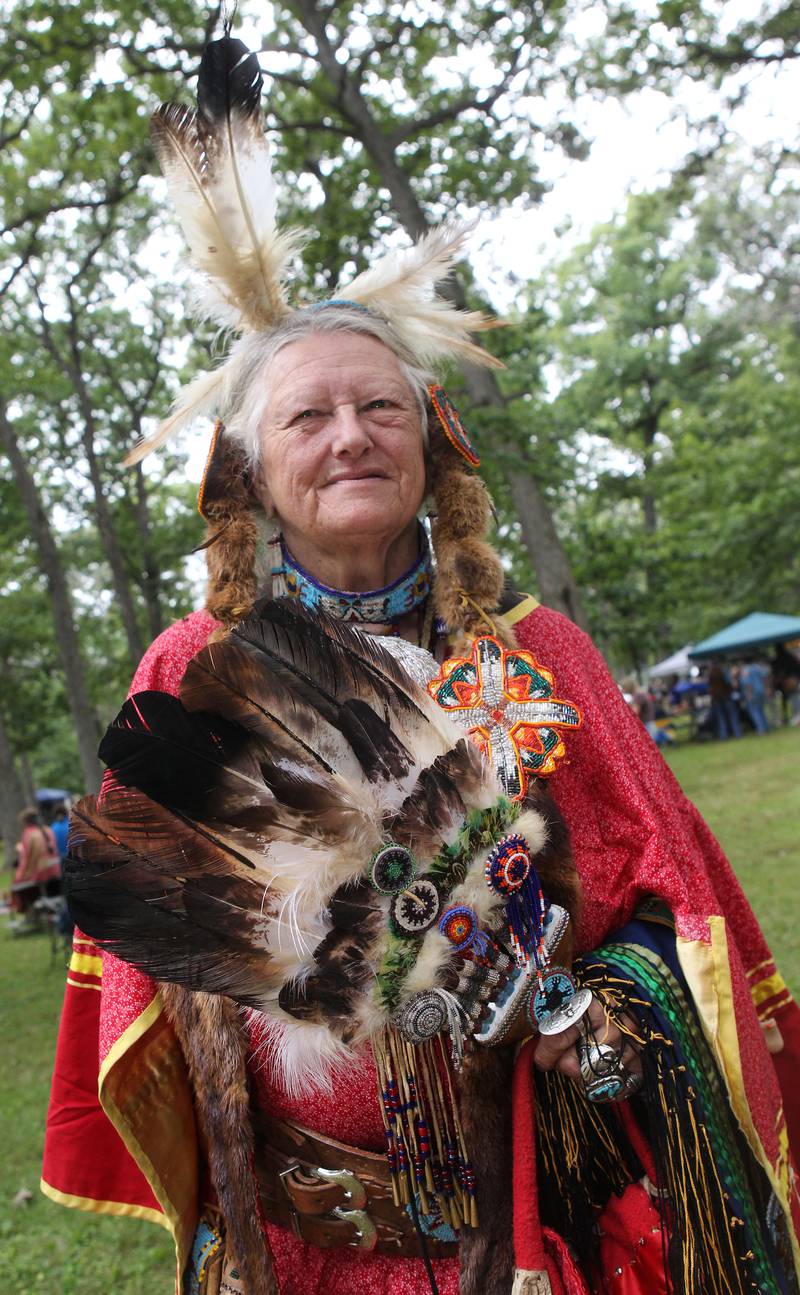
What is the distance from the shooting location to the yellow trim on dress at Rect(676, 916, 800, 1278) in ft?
4.81

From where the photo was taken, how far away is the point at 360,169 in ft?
28.0

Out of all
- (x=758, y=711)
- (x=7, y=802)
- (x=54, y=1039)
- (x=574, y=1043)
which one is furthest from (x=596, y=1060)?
(x=758, y=711)

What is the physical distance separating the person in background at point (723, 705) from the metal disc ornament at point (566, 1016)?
56.8 feet

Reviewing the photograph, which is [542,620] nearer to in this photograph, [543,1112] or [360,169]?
[543,1112]

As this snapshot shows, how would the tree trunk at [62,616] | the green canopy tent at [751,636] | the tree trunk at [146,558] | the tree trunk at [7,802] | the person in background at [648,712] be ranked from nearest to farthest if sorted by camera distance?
the tree trunk at [62,616] < the tree trunk at [146,558] < the tree trunk at [7,802] < the green canopy tent at [751,636] < the person in background at [648,712]

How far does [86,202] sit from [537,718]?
8.14m

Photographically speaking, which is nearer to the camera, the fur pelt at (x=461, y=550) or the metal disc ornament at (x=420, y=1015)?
the metal disc ornament at (x=420, y=1015)

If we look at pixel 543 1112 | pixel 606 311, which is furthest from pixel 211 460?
pixel 606 311

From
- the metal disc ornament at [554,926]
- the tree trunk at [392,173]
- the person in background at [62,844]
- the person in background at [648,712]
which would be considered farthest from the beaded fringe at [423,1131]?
the person in background at [648,712]

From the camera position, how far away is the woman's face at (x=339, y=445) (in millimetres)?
1705

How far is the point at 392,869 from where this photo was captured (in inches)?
45.2

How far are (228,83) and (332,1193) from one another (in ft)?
6.76

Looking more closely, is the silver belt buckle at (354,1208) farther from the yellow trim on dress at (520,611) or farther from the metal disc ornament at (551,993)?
the yellow trim on dress at (520,611)

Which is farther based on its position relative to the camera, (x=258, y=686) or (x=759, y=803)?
(x=759, y=803)
